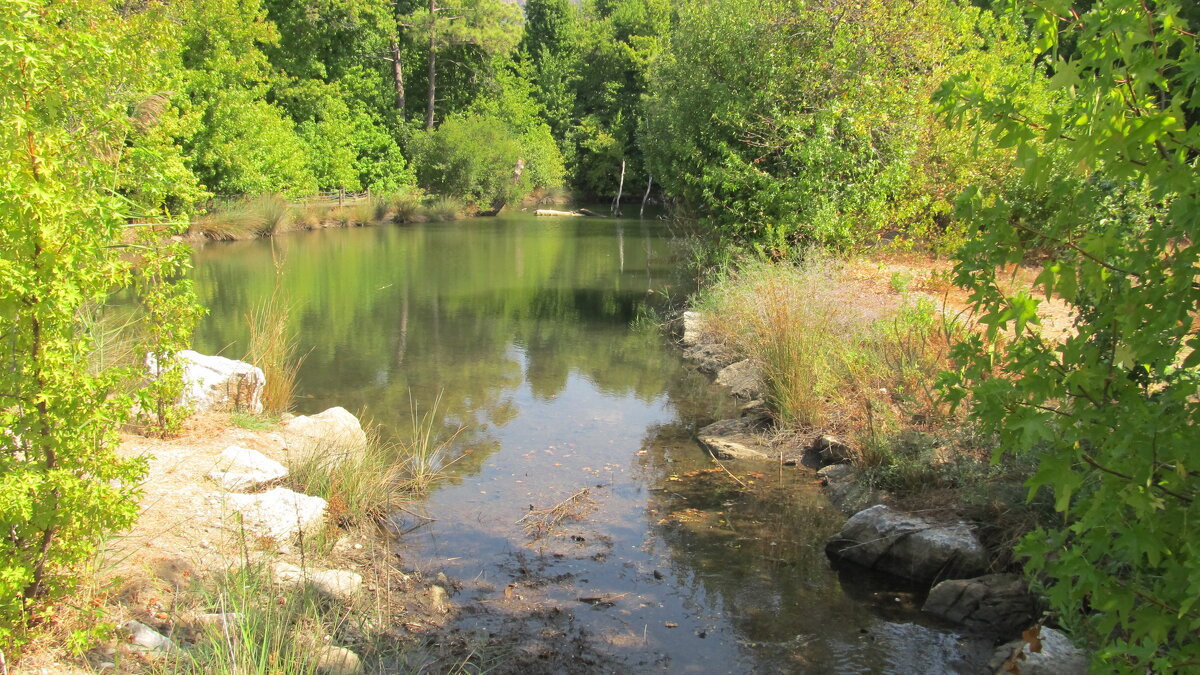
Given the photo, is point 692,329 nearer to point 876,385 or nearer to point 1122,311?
point 876,385

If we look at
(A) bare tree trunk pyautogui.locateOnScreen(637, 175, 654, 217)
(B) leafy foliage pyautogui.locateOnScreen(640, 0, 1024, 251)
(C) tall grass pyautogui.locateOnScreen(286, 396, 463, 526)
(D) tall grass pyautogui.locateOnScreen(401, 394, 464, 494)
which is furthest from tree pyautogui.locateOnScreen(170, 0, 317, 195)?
(C) tall grass pyautogui.locateOnScreen(286, 396, 463, 526)

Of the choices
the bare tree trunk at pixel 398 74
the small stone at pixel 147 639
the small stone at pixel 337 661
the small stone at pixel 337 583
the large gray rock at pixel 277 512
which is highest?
the bare tree trunk at pixel 398 74

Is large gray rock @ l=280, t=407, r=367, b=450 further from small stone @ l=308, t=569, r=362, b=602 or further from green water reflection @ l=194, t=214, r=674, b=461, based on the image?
small stone @ l=308, t=569, r=362, b=602

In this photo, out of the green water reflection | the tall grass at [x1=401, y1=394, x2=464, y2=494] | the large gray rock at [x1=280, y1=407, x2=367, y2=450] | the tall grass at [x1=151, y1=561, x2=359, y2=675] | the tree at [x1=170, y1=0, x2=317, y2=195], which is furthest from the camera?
the tree at [x1=170, y1=0, x2=317, y2=195]

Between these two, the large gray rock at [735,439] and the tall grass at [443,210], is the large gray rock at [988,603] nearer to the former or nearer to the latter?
the large gray rock at [735,439]

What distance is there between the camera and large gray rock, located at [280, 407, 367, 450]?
23.1 ft

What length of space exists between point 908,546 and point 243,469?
443 centimetres

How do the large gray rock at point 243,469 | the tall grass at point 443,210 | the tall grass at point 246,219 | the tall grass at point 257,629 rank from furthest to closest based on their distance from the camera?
the tall grass at point 443,210 < the tall grass at point 246,219 < the large gray rock at point 243,469 < the tall grass at point 257,629

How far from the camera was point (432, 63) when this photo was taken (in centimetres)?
4509

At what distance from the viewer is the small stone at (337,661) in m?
3.75

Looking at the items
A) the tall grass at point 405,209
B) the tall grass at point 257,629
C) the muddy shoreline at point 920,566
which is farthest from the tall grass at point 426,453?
the tall grass at point 405,209

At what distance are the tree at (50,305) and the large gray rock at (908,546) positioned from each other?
436 cm

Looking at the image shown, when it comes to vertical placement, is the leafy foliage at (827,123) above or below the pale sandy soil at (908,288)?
above

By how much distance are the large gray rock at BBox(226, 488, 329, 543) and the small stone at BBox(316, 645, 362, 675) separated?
143 cm
